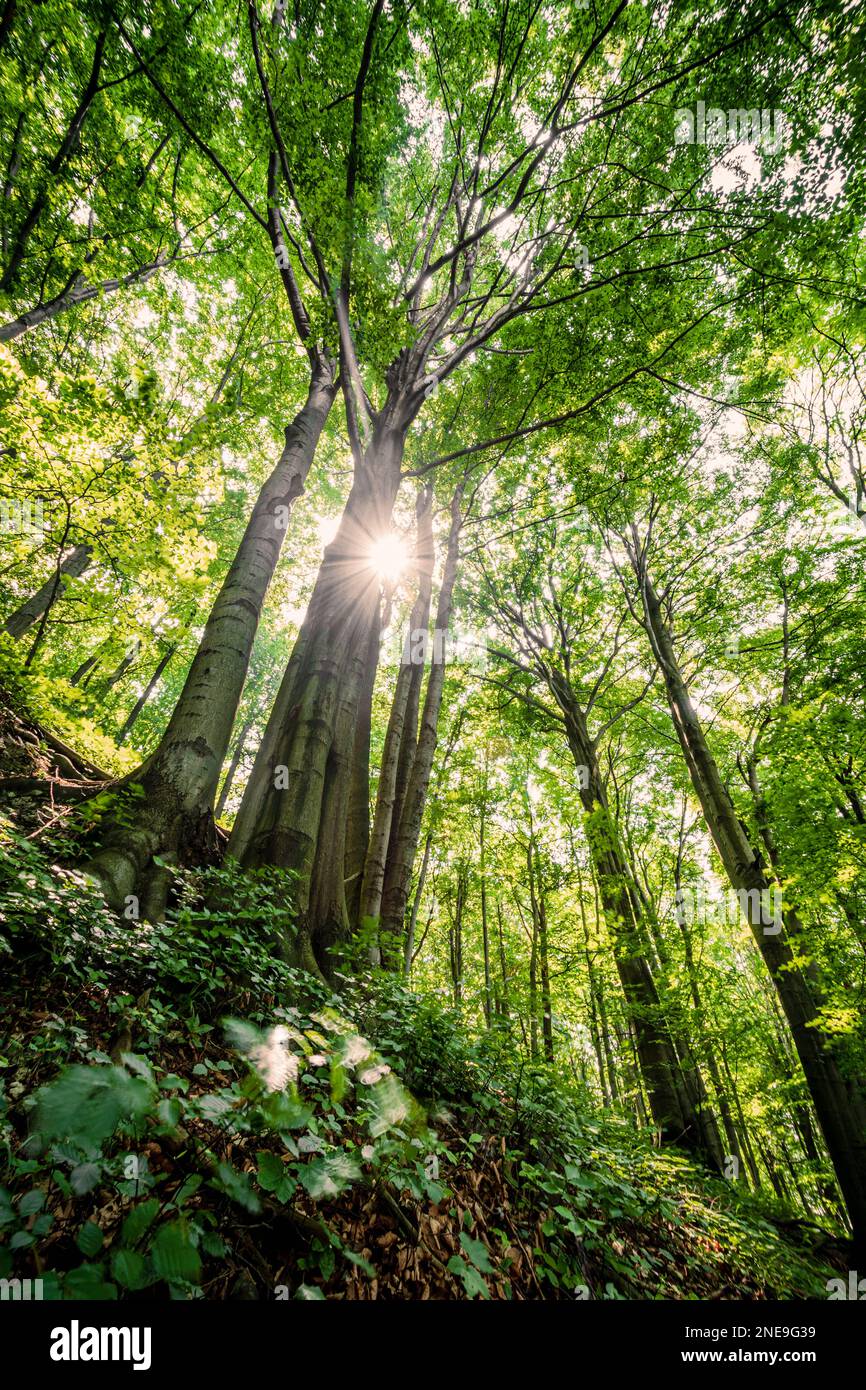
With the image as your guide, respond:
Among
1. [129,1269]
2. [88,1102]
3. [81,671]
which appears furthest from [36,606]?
[129,1269]

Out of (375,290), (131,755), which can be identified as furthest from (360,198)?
(131,755)

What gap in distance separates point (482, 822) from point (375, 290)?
1246 cm

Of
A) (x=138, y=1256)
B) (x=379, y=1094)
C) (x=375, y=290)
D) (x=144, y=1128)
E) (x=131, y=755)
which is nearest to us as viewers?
(x=138, y=1256)

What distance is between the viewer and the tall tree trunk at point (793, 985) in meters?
5.82

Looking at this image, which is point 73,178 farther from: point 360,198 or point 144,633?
point 144,633

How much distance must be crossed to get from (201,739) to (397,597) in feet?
26.8

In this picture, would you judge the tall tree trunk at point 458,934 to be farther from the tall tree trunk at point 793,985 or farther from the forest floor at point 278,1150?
the forest floor at point 278,1150

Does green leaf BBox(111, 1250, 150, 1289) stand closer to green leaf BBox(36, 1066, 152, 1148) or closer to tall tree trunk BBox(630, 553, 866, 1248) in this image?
green leaf BBox(36, 1066, 152, 1148)

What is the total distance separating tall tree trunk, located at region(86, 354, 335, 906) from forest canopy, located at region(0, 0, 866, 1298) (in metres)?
0.04

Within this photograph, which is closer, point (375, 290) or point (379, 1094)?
point (379, 1094)

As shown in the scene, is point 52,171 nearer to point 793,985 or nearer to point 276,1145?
Result: point 276,1145

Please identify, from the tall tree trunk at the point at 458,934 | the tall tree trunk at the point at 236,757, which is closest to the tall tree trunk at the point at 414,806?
the tall tree trunk at the point at 458,934

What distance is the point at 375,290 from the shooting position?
16.3 feet

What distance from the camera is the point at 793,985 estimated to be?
6676mm
